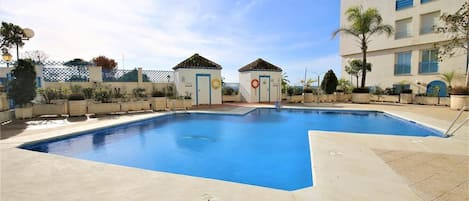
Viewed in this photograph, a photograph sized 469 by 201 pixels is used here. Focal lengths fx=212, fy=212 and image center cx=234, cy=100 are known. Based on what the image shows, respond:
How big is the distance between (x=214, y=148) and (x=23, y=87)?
30.9 ft

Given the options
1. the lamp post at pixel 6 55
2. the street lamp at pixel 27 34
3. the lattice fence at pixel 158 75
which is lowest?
the lattice fence at pixel 158 75

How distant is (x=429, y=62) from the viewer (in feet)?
61.1

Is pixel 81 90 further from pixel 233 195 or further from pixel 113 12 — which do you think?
pixel 233 195

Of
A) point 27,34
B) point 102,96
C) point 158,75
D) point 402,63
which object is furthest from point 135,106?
point 402,63

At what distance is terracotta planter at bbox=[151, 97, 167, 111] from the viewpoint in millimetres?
12883

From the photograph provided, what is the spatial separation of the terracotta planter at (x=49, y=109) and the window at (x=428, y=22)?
27.2 meters

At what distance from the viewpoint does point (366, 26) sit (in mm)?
16516

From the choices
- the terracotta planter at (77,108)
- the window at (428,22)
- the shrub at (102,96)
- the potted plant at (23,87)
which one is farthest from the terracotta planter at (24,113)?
the window at (428,22)

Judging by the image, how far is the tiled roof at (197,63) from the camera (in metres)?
15.7

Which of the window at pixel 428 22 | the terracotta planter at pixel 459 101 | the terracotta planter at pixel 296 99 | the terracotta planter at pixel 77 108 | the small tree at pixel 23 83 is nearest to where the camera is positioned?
the small tree at pixel 23 83

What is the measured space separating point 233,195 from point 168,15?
34.5 ft

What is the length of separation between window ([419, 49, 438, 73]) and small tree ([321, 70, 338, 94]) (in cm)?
809

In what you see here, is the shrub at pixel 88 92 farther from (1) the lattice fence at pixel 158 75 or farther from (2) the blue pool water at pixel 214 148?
(2) the blue pool water at pixel 214 148

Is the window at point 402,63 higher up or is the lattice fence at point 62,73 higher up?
the window at point 402,63
